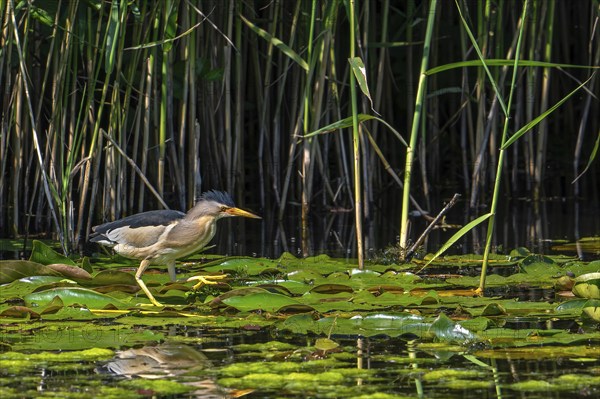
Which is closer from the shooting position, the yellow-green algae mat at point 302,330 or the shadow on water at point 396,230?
the yellow-green algae mat at point 302,330

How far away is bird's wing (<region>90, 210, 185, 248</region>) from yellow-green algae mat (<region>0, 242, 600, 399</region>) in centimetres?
23

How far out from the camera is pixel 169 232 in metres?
6.36

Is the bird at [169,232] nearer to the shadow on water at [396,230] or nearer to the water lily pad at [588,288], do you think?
the shadow on water at [396,230]

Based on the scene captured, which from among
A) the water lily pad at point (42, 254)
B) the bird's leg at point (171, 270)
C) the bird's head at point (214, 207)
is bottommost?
the bird's leg at point (171, 270)

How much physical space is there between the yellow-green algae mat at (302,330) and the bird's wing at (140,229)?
23 centimetres

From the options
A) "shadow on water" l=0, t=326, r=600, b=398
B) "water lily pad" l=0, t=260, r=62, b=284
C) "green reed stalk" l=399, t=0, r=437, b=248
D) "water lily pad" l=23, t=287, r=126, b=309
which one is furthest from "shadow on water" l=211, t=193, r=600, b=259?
"shadow on water" l=0, t=326, r=600, b=398

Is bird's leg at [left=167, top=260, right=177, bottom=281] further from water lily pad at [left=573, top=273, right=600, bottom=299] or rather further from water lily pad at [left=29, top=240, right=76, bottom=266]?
water lily pad at [left=573, top=273, right=600, bottom=299]

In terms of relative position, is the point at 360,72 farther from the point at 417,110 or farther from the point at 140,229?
the point at 140,229

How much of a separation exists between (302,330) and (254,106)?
6823 millimetres

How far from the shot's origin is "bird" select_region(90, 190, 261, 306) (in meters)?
6.33

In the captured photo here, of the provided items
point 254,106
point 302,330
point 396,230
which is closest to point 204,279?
point 302,330

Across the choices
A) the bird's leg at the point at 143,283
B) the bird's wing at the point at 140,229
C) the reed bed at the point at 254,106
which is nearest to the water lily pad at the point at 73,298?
the bird's leg at the point at 143,283

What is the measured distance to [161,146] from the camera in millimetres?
8680

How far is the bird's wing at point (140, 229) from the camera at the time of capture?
253 inches
